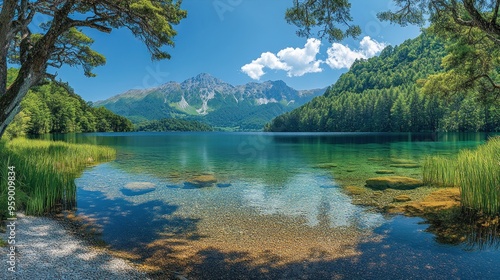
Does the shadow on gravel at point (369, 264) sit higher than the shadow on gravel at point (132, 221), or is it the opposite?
the shadow on gravel at point (132, 221)

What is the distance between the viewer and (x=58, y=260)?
7.07 meters

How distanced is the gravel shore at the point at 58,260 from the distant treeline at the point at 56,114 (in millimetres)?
42489

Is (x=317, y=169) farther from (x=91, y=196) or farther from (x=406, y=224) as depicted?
(x=91, y=196)

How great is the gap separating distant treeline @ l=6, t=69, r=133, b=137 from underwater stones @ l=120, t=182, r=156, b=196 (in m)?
33.8

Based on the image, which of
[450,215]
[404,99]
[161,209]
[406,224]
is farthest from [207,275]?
[404,99]

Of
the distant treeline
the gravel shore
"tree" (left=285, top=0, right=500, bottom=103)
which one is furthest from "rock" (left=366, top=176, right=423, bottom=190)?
the distant treeline

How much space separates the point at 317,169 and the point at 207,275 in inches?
870

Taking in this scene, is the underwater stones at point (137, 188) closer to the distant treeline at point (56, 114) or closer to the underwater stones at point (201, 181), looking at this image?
the underwater stones at point (201, 181)

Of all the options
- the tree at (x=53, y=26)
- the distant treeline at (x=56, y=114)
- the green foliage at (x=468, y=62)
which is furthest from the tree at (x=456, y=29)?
the distant treeline at (x=56, y=114)

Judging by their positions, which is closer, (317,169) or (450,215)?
(450,215)

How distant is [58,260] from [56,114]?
436 feet

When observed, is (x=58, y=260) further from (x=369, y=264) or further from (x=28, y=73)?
(x=369, y=264)

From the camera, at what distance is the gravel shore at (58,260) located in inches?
246

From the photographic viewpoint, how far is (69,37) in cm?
2297
